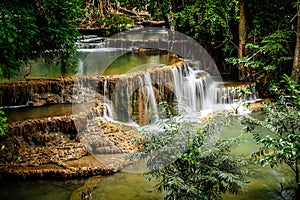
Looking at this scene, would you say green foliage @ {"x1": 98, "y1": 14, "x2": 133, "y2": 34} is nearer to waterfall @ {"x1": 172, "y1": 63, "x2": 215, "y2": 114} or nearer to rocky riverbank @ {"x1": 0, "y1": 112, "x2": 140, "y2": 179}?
waterfall @ {"x1": 172, "y1": 63, "x2": 215, "y2": 114}

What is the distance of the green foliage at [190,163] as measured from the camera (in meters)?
4.25

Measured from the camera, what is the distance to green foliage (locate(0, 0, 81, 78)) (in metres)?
4.91

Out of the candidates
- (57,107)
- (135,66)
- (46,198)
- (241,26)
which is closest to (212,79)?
(241,26)

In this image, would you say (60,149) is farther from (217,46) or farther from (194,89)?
(217,46)

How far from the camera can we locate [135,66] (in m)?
11.9

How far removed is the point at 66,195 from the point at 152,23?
52.7 ft

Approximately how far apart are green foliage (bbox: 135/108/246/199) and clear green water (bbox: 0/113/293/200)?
116 centimetres

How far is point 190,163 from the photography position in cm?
436

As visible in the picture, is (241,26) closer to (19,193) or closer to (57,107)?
(57,107)

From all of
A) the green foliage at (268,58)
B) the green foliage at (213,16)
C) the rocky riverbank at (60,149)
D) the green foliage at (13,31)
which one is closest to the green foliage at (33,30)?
the green foliage at (13,31)

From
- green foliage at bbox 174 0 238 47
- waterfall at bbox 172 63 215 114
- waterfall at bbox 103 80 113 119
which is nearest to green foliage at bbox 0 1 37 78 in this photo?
waterfall at bbox 103 80 113 119

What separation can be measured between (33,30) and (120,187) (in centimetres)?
328

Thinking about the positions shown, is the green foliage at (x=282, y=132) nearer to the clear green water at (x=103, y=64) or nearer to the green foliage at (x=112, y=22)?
the clear green water at (x=103, y=64)

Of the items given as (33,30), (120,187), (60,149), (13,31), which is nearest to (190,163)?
(120,187)
